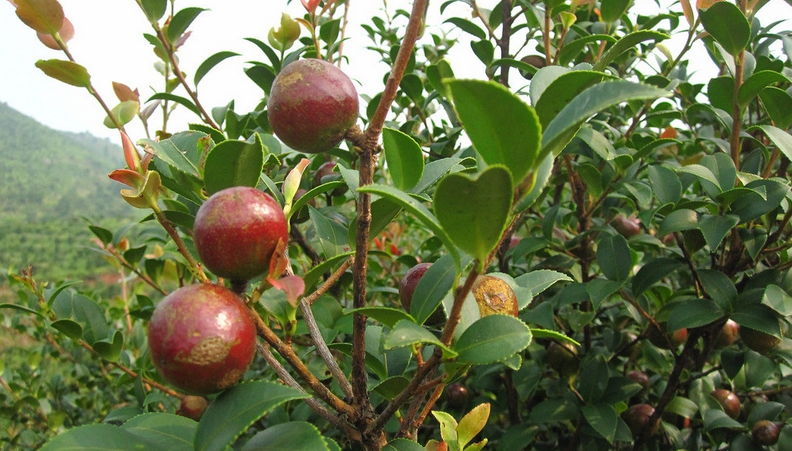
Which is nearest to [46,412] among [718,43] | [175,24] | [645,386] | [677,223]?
[175,24]

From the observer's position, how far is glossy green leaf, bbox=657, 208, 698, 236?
132cm

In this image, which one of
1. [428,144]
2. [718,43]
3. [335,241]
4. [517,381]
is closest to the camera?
[335,241]

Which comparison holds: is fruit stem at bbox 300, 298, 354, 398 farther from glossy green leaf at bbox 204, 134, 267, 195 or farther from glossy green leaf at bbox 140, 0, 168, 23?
glossy green leaf at bbox 140, 0, 168, 23

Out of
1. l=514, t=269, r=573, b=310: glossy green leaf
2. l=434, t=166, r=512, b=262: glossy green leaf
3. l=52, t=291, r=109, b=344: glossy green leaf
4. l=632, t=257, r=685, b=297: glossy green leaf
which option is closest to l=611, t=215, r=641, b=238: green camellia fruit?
l=632, t=257, r=685, b=297: glossy green leaf

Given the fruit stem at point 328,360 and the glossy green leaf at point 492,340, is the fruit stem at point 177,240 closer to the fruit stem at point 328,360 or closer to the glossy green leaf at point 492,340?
the fruit stem at point 328,360

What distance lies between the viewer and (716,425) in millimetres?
1407

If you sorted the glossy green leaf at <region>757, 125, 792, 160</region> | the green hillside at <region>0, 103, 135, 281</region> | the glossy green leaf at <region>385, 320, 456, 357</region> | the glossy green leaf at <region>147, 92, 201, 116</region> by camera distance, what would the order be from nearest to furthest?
the glossy green leaf at <region>385, 320, 456, 357</region> → the glossy green leaf at <region>757, 125, 792, 160</region> → the glossy green leaf at <region>147, 92, 201, 116</region> → the green hillside at <region>0, 103, 135, 281</region>

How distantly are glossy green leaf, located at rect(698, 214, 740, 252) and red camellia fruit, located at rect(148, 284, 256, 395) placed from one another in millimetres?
1059

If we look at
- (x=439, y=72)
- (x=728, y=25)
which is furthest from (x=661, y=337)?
(x=439, y=72)

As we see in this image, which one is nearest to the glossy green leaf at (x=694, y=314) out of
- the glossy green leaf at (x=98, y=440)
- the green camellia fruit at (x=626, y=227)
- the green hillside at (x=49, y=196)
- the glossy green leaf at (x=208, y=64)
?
the green camellia fruit at (x=626, y=227)

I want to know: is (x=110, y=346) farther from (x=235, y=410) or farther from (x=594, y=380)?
(x=594, y=380)

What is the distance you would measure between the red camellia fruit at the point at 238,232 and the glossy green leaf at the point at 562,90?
0.34 m

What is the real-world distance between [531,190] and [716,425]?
49.0 inches

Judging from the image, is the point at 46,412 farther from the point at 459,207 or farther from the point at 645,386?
the point at 459,207
